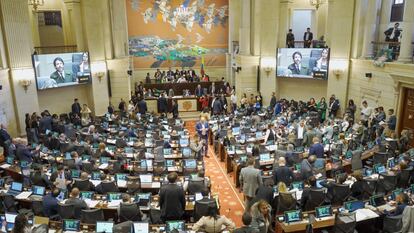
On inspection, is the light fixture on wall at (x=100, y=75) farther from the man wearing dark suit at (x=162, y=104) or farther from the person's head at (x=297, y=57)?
the person's head at (x=297, y=57)

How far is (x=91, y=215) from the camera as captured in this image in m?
7.82

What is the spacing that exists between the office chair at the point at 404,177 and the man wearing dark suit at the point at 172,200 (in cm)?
593

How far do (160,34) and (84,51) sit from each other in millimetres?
8142

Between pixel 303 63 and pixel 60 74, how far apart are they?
1282cm

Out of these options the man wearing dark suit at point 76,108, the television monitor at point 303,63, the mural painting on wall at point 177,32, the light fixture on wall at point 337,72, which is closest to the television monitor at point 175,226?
the man wearing dark suit at point 76,108

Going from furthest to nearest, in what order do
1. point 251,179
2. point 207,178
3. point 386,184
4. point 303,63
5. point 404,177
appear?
1. point 303,63
2. point 207,178
3. point 404,177
4. point 386,184
5. point 251,179

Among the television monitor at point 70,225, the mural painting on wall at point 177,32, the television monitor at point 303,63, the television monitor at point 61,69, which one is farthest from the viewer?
the mural painting on wall at point 177,32

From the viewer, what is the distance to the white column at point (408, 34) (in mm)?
14383

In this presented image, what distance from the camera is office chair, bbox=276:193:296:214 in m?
8.38

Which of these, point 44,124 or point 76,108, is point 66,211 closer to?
point 44,124

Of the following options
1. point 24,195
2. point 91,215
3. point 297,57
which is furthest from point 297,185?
point 297,57

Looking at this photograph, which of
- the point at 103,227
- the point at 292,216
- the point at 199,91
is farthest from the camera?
the point at 199,91

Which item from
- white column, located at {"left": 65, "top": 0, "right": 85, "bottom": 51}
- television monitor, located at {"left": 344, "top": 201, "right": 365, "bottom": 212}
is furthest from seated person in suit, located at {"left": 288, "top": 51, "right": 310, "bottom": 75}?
television monitor, located at {"left": 344, "top": 201, "right": 365, "bottom": 212}

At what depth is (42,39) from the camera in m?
22.6
